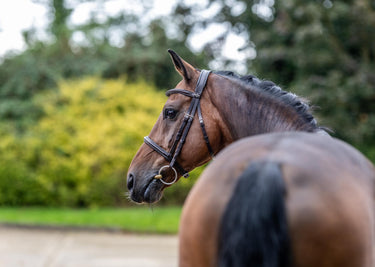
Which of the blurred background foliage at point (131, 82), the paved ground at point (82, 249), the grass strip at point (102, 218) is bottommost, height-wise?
the grass strip at point (102, 218)

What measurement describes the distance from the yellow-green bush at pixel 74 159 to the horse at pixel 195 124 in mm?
7618

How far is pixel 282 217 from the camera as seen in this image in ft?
4.59

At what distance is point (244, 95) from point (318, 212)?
1284 mm

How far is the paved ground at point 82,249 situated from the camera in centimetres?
637

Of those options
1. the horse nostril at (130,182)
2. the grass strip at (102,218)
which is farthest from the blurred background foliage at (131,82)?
the horse nostril at (130,182)

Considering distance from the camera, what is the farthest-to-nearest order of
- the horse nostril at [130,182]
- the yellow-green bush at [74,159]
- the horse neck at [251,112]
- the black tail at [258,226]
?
the yellow-green bush at [74,159] → the horse nostril at [130,182] → the horse neck at [251,112] → the black tail at [258,226]

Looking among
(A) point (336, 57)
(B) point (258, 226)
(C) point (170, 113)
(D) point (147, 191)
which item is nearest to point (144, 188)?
(D) point (147, 191)

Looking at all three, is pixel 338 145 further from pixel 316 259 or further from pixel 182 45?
pixel 182 45

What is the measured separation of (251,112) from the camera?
253cm

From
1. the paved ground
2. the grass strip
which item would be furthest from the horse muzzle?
the grass strip

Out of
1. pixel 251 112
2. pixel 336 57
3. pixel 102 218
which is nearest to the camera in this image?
pixel 251 112

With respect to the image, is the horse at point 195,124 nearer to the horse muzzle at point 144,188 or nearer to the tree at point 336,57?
the horse muzzle at point 144,188

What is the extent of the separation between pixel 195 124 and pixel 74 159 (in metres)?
8.37

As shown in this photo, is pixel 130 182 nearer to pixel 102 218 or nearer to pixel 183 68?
pixel 183 68
